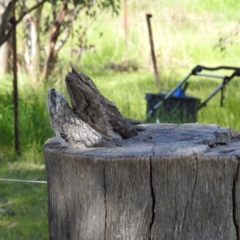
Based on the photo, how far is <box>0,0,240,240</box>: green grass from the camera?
5098 millimetres

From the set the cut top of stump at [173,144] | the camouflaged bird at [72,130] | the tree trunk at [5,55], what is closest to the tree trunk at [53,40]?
the tree trunk at [5,55]

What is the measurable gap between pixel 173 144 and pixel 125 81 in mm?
6864

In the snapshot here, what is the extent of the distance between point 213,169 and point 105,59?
8.73m

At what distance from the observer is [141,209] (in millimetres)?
2471

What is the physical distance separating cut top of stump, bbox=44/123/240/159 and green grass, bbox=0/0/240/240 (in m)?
1.72

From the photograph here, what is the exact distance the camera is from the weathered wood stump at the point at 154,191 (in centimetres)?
243

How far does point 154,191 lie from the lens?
2445 mm

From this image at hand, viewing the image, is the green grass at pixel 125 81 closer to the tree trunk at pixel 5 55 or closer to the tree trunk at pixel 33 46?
the tree trunk at pixel 33 46

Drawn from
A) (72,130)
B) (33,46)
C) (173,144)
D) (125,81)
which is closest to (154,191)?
(173,144)

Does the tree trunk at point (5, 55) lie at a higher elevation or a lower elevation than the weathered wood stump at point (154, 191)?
higher

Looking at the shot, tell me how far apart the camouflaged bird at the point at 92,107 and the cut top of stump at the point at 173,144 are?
0.08 m

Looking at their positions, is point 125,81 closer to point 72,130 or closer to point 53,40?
point 53,40

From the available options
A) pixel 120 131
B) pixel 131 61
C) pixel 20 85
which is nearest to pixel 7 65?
pixel 20 85

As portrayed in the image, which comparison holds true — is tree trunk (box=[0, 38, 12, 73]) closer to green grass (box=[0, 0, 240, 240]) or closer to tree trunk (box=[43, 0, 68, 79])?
green grass (box=[0, 0, 240, 240])
